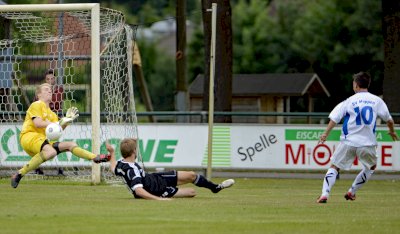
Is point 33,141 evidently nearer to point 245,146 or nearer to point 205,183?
point 205,183

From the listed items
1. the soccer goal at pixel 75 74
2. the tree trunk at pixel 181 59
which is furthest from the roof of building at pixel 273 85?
the soccer goal at pixel 75 74

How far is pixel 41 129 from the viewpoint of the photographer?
61.2ft

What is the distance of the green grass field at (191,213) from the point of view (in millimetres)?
12719

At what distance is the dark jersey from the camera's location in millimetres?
16297

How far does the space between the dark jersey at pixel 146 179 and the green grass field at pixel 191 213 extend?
0.26 meters

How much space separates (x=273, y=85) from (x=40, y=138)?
29341 millimetres

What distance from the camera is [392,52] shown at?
1167 inches

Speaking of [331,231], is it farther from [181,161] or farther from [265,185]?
[181,161]

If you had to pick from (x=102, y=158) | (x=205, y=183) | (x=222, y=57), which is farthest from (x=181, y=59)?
(x=205, y=183)

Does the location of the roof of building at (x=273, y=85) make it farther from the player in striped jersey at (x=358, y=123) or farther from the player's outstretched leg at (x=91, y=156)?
the player in striped jersey at (x=358, y=123)

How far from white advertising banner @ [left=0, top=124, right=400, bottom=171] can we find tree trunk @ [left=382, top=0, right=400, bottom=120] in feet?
12.8

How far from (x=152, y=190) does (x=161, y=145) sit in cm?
1017

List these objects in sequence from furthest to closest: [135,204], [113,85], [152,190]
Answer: [113,85], [152,190], [135,204]

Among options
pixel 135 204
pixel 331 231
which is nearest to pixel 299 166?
pixel 135 204
